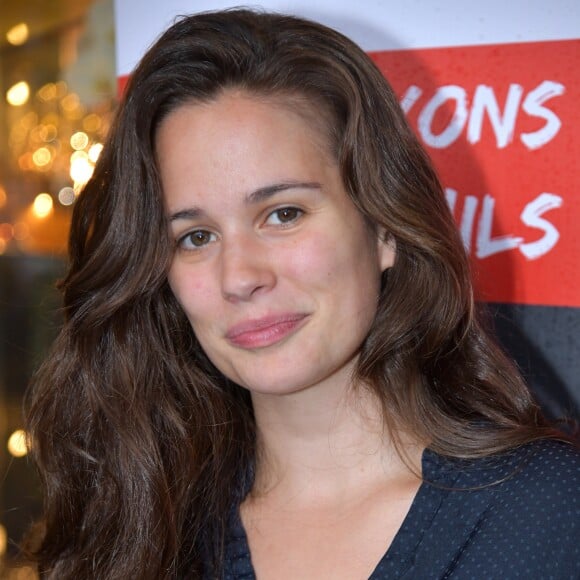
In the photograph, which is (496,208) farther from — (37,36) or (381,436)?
(37,36)

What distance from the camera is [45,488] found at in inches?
72.3

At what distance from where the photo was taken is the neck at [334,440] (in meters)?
1.59

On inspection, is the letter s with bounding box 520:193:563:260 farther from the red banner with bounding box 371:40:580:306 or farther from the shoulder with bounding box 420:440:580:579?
the shoulder with bounding box 420:440:580:579

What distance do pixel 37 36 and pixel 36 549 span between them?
57.9 inches

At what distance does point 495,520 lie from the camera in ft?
4.70

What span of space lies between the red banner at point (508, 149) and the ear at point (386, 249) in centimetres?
36

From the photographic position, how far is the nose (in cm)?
146

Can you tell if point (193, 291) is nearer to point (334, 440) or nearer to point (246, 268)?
point (246, 268)

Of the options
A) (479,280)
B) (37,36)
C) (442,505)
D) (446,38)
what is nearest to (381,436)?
(442,505)

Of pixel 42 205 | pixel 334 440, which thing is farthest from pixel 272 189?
pixel 42 205

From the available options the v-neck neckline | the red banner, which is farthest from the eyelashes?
the red banner

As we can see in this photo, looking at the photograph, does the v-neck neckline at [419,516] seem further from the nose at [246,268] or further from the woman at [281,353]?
the nose at [246,268]

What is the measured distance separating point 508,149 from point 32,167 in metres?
1.39

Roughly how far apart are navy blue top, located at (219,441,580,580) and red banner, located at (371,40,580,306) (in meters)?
0.47
